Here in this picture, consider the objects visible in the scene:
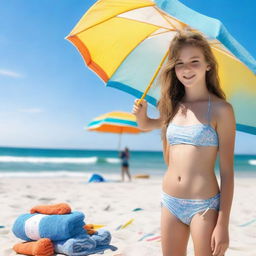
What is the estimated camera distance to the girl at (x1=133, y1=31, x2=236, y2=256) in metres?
1.98

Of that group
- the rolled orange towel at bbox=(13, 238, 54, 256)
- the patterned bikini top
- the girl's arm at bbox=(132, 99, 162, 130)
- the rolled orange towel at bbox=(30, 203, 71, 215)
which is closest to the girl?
the patterned bikini top

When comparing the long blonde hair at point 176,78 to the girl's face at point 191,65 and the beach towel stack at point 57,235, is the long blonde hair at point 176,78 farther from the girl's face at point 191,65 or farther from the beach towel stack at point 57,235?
the beach towel stack at point 57,235

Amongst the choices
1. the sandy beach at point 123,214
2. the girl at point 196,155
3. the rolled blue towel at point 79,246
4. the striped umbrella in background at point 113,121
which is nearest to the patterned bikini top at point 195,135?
the girl at point 196,155

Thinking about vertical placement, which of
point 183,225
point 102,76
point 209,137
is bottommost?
point 183,225

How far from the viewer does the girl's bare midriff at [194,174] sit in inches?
79.5

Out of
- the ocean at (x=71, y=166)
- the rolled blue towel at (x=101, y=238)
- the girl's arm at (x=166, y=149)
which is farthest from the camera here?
the ocean at (x=71, y=166)

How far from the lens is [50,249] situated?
3719mm

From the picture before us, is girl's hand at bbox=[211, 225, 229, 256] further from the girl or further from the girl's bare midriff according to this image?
the girl's bare midriff

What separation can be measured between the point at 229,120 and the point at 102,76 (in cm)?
165

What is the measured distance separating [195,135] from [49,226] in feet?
7.81

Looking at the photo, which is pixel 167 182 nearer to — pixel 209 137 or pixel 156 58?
pixel 209 137

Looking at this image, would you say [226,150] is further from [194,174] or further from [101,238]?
[101,238]

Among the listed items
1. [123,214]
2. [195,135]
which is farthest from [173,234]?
[123,214]

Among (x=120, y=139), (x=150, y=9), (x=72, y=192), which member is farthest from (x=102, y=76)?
(x=120, y=139)
